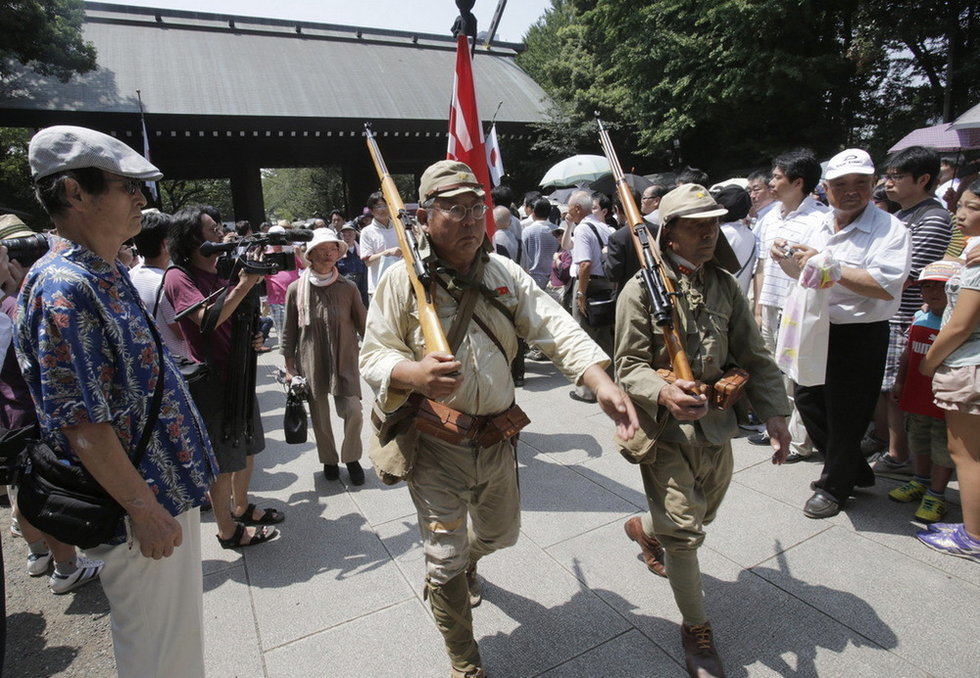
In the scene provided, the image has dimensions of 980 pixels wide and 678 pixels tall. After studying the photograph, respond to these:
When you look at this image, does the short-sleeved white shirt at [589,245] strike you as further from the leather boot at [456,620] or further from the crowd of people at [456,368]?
the leather boot at [456,620]

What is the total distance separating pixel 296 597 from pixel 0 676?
114 centimetres

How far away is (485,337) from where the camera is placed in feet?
7.07

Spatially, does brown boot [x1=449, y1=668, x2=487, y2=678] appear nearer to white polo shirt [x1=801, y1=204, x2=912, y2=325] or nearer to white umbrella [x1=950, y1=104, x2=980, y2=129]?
white polo shirt [x1=801, y1=204, x2=912, y2=325]

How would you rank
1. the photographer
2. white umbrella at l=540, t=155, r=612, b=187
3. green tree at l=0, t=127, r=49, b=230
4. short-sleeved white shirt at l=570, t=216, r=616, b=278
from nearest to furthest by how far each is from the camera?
the photographer → short-sleeved white shirt at l=570, t=216, r=616, b=278 → white umbrella at l=540, t=155, r=612, b=187 → green tree at l=0, t=127, r=49, b=230

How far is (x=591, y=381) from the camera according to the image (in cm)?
198

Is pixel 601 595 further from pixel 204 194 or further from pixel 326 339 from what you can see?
pixel 204 194

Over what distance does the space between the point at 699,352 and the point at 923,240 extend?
2409 millimetres

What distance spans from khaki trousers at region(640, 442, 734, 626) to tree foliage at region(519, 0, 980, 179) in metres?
15.6

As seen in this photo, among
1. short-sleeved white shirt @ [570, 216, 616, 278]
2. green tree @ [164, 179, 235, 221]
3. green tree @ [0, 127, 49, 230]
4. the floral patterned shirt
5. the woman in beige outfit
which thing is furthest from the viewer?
green tree @ [164, 179, 235, 221]

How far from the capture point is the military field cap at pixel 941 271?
307 cm

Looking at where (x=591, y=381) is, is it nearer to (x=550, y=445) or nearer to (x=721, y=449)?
(x=721, y=449)

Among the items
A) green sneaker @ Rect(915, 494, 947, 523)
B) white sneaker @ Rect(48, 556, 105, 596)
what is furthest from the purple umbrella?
white sneaker @ Rect(48, 556, 105, 596)

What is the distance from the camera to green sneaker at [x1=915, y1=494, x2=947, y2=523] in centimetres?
312

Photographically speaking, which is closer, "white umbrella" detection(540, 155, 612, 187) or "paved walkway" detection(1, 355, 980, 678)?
"paved walkway" detection(1, 355, 980, 678)
